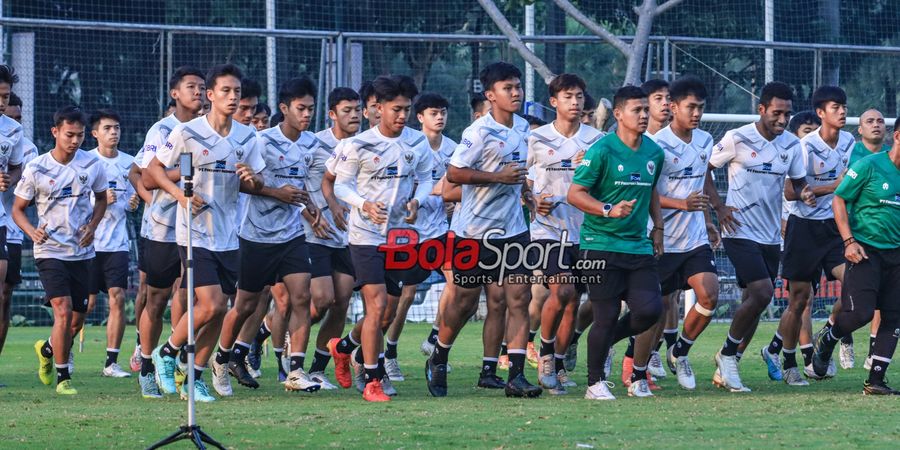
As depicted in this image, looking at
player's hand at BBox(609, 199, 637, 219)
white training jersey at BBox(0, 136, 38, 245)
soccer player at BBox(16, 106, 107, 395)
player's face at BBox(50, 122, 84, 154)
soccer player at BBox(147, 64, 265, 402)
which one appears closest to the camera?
player's hand at BBox(609, 199, 637, 219)

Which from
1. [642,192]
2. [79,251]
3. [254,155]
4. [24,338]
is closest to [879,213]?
[642,192]

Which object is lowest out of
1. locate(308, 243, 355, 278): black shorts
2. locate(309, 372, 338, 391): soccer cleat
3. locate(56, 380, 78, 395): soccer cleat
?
locate(56, 380, 78, 395): soccer cleat

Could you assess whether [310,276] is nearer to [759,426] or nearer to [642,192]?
[642,192]

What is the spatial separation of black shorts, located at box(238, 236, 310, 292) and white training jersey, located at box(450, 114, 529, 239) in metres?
1.34

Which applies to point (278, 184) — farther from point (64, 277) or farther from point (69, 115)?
point (64, 277)

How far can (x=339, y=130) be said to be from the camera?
1346 cm

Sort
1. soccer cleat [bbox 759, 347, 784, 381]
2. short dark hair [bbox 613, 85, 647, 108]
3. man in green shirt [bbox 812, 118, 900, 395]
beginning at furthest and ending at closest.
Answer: soccer cleat [bbox 759, 347, 784, 381] → man in green shirt [bbox 812, 118, 900, 395] → short dark hair [bbox 613, 85, 647, 108]

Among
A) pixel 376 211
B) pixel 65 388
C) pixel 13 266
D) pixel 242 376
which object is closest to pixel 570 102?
pixel 376 211

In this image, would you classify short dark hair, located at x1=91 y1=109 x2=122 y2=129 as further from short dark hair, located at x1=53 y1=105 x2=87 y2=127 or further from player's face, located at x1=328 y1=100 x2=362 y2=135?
player's face, located at x1=328 y1=100 x2=362 y2=135

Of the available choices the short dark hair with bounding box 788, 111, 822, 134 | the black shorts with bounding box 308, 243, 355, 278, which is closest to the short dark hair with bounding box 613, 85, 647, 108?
the black shorts with bounding box 308, 243, 355, 278

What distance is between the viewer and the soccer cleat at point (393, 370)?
1352 centimetres

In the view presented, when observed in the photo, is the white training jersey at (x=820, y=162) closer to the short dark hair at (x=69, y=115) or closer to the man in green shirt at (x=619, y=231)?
the man in green shirt at (x=619, y=231)

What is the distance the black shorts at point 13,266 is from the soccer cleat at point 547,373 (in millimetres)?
4551

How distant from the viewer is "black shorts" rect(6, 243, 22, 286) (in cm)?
1323
